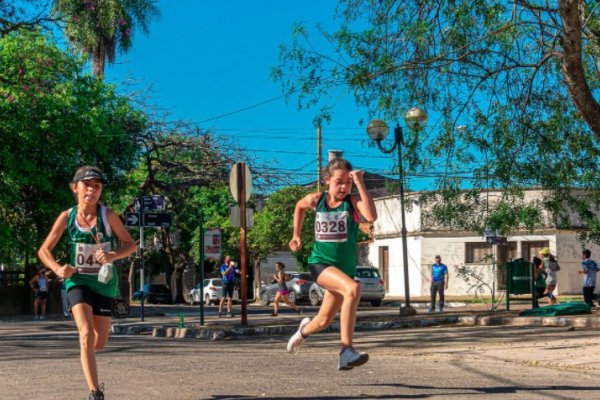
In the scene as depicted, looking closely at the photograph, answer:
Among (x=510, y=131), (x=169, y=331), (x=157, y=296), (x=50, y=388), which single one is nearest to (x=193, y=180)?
(x=157, y=296)

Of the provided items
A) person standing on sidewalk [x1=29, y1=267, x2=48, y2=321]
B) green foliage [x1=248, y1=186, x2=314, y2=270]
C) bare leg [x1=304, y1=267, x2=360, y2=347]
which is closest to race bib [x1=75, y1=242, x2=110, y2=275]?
bare leg [x1=304, y1=267, x2=360, y2=347]

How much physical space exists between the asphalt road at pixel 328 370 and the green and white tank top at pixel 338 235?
108cm

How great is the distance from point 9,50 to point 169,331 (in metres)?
14.4

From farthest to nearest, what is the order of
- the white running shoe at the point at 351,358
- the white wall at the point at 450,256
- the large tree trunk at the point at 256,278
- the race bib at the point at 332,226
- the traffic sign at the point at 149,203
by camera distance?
the large tree trunk at the point at 256,278 → the white wall at the point at 450,256 → the traffic sign at the point at 149,203 → the race bib at the point at 332,226 → the white running shoe at the point at 351,358

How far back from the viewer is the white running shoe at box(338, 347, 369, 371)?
7.35 meters

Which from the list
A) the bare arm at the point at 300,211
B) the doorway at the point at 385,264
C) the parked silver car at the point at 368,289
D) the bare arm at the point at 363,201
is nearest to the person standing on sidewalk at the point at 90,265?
the bare arm at the point at 300,211

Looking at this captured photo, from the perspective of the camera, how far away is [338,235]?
25.2 feet

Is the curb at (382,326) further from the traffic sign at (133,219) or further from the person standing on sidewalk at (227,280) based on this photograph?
the person standing on sidewalk at (227,280)

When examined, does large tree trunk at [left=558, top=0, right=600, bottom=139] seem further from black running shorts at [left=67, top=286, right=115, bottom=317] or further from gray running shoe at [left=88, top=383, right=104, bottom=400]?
gray running shoe at [left=88, top=383, right=104, bottom=400]

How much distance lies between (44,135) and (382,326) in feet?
48.8

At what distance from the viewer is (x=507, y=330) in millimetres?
16297

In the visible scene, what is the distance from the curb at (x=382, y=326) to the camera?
1711 cm

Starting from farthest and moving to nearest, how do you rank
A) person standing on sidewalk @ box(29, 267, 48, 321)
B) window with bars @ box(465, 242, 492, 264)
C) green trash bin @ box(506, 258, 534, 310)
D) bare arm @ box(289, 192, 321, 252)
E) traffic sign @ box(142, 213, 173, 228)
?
1. window with bars @ box(465, 242, 492, 264)
2. person standing on sidewalk @ box(29, 267, 48, 321)
3. green trash bin @ box(506, 258, 534, 310)
4. traffic sign @ box(142, 213, 173, 228)
5. bare arm @ box(289, 192, 321, 252)

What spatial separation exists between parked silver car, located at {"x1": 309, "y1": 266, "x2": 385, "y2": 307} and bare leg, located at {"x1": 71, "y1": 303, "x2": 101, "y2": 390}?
27.7m
